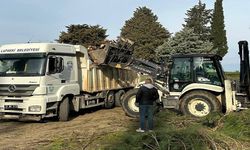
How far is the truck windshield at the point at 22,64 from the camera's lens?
14938mm

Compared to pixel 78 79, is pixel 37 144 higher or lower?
lower

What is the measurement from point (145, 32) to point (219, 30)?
38.8 ft

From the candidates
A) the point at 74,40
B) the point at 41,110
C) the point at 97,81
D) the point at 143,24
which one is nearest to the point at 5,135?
the point at 41,110

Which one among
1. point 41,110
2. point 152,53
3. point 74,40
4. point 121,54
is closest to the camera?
point 41,110

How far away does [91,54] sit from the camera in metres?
18.0

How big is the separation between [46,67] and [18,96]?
1437mm

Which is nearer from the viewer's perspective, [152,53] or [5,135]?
[5,135]

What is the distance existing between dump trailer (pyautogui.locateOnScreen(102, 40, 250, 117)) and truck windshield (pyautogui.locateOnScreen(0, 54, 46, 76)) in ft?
14.8

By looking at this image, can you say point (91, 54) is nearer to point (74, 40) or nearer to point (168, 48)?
point (74, 40)

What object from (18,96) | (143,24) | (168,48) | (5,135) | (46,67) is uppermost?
(143,24)

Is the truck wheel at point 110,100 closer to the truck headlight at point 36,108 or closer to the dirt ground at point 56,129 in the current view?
the dirt ground at point 56,129

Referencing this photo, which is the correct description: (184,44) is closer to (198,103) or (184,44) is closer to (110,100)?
(110,100)

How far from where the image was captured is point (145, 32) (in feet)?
226

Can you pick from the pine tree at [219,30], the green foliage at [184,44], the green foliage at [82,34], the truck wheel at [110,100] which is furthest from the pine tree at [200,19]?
the truck wheel at [110,100]
